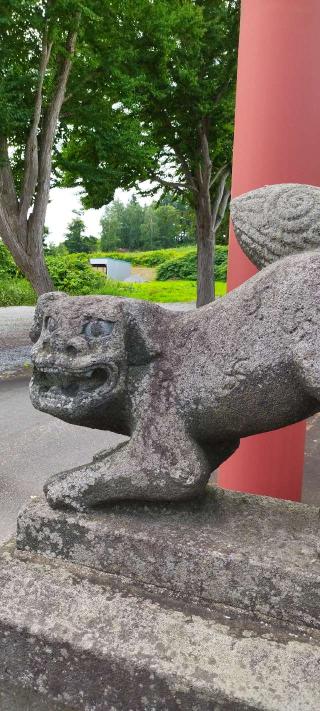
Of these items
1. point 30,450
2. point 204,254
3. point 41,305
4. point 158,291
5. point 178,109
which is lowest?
point 30,450

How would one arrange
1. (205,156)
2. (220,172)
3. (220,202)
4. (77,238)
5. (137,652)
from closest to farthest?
(137,652) → (205,156) → (220,172) → (220,202) → (77,238)

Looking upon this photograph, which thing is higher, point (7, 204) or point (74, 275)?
point (7, 204)

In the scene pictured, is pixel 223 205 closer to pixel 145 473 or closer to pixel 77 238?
pixel 145 473

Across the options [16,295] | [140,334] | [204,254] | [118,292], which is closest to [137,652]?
[140,334]

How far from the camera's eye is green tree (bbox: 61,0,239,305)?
8359mm

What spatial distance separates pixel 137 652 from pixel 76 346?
86 cm

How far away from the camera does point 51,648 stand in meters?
1.58

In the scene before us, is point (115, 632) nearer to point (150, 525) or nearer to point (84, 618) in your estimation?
point (84, 618)

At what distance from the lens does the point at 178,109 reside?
1030cm

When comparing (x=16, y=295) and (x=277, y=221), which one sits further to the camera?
(x=16, y=295)

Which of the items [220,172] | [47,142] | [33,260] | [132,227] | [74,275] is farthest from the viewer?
[132,227]

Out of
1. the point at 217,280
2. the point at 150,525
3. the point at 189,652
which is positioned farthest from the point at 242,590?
the point at 217,280

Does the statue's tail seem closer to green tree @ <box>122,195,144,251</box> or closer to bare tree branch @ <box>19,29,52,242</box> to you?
bare tree branch @ <box>19,29,52,242</box>

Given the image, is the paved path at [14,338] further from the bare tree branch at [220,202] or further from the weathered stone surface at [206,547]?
the weathered stone surface at [206,547]
